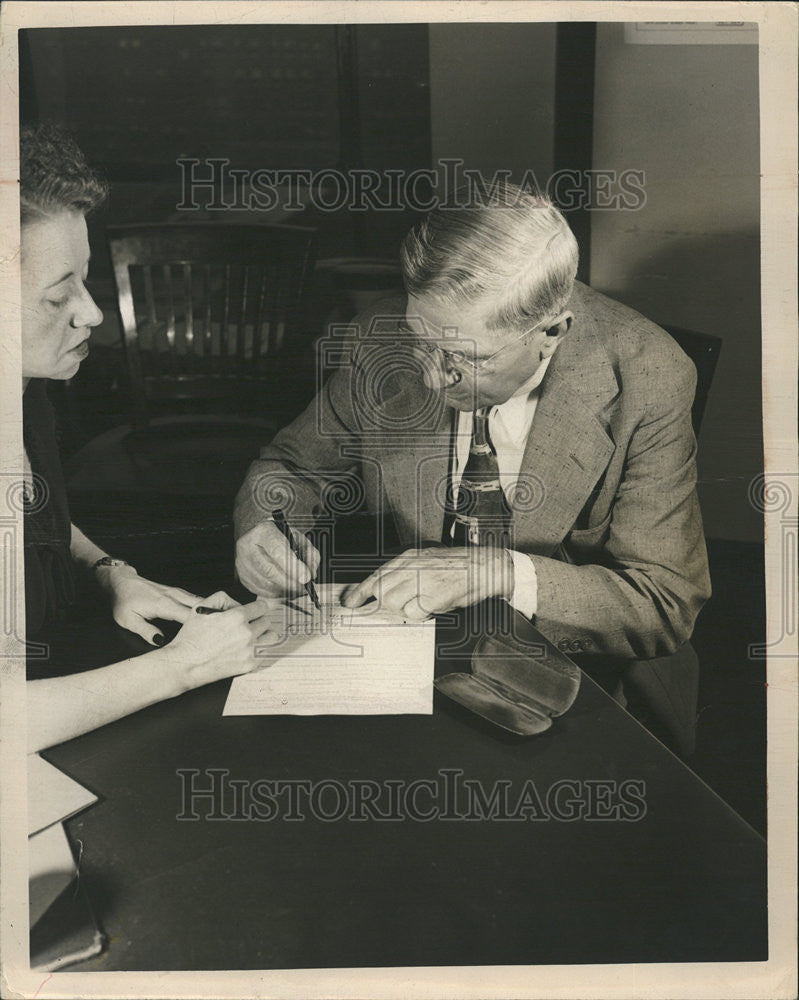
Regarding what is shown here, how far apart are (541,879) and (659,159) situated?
1099 mm

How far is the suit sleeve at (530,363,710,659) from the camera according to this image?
1.37 meters

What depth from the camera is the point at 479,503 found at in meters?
1.39

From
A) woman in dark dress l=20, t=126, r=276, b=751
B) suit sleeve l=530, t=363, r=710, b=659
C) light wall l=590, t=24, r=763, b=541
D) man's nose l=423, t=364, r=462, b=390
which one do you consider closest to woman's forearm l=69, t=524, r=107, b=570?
woman in dark dress l=20, t=126, r=276, b=751

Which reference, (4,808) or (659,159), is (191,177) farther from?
(4,808)

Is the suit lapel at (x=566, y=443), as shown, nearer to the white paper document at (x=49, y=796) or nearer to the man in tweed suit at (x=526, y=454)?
the man in tweed suit at (x=526, y=454)

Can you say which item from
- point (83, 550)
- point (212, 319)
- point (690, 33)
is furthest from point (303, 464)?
point (690, 33)

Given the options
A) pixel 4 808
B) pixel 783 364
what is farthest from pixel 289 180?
pixel 4 808

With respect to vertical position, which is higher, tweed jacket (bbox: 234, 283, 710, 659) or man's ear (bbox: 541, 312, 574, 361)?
man's ear (bbox: 541, 312, 574, 361)

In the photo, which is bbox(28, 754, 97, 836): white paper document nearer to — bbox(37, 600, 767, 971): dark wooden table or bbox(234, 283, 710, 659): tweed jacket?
bbox(37, 600, 767, 971): dark wooden table

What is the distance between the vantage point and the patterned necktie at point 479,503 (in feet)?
4.54

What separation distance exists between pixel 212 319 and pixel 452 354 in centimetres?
38

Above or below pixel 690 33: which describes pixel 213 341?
below

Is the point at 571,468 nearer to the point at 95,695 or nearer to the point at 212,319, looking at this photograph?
the point at 212,319

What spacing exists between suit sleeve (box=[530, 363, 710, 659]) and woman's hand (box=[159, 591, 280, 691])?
0.43m
